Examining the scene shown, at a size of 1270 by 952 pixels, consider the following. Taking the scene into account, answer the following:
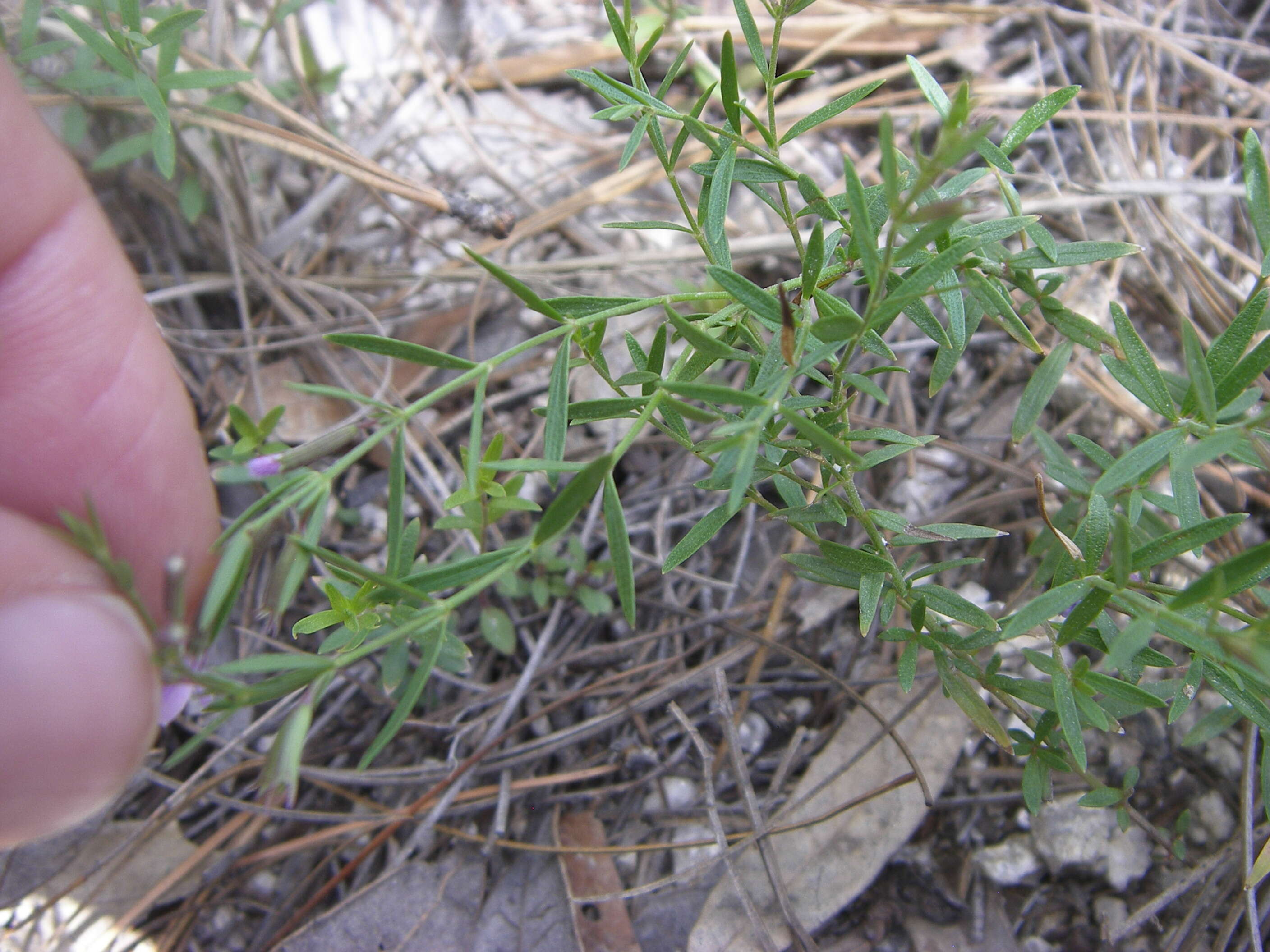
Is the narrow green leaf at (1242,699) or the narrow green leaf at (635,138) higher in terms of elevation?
the narrow green leaf at (635,138)

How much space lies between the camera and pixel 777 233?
2854 millimetres

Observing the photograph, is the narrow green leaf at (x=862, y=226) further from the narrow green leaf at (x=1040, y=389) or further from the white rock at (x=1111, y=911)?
the white rock at (x=1111, y=911)

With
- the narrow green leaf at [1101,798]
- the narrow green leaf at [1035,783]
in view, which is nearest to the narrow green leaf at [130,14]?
the narrow green leaf at [1035,783]

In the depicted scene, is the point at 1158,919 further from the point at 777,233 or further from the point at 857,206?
the point at 777,233

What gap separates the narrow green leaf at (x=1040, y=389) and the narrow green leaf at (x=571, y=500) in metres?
1.08

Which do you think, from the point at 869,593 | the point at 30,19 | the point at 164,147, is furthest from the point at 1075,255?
the point at 30,19

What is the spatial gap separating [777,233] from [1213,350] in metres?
1.53

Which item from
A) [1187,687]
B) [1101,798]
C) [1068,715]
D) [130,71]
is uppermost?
[130,71]

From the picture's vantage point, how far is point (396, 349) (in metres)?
1.41

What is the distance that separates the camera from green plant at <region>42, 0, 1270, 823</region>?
1.28 metres

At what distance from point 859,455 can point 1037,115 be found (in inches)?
30.1

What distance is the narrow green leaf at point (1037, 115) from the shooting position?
63.3 inches

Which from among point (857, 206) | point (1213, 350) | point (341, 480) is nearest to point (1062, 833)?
point (1213, 350)

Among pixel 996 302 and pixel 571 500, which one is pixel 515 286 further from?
pixel 996 302
